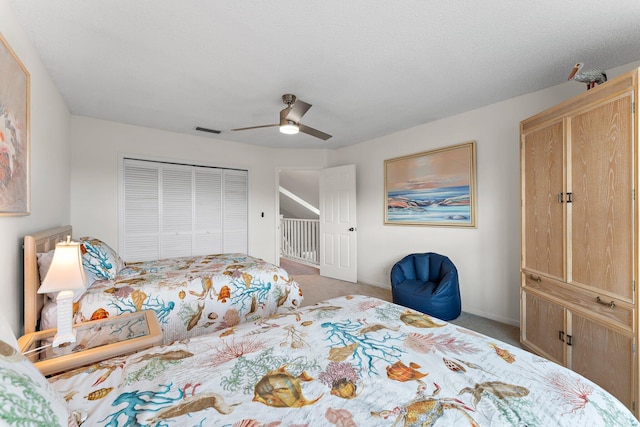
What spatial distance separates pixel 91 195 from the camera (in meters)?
3.39

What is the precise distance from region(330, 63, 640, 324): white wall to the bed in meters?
2.00

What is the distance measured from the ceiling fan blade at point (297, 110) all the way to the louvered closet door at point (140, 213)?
7.80 feet

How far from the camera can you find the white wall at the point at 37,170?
1.49 meters

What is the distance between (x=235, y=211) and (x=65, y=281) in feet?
10.4

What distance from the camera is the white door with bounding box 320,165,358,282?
4.52m

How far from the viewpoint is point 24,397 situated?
1.85ft

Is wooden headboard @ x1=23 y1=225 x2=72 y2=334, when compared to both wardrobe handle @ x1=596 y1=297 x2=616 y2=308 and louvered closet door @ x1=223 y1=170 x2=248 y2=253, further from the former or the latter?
wardrobe handle @ x1=596 y1=297 x2=616 y2=308

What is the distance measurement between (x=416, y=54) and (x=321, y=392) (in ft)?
7.17

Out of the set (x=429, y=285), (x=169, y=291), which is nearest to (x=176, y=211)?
(x=169, y=291)

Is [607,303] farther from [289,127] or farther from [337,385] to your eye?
[289,127]

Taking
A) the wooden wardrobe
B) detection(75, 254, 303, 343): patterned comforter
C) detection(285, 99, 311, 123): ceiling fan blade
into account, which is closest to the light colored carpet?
the wooden wardrobe

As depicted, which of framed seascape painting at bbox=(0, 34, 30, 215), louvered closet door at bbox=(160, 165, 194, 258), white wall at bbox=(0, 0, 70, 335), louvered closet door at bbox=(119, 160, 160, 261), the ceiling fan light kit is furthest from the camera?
louvered closet door at bbox=(160, 165, 194, 258)

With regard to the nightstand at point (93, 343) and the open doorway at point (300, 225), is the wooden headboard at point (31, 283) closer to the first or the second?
the nightstand at point (93, 343)

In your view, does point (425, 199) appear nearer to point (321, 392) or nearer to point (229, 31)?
point (229, 31)
